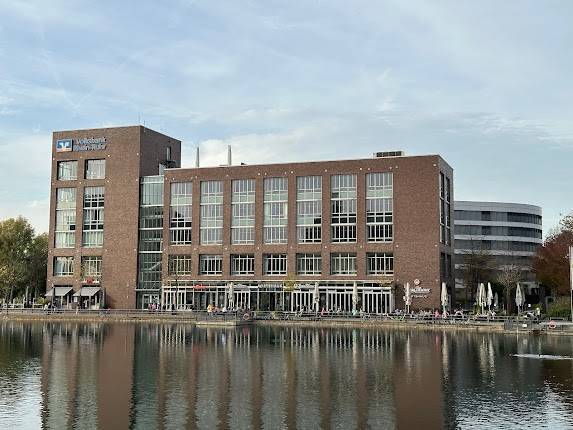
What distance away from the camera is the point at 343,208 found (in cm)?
10088

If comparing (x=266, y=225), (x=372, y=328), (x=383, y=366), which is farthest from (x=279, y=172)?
(x=383, y=366)

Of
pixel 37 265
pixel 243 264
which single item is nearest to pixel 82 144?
pixel 37 265

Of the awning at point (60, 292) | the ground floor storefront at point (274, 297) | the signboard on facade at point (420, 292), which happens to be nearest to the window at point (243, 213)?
the ground floor storefront at point (274, 297)

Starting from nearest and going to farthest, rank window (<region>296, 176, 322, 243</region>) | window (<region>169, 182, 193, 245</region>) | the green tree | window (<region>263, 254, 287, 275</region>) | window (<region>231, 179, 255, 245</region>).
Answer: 1. window (<region>296, 176, 322, 243</region>)
2. window (<region>263, 254, 287, 275</region>)
3. window (<region>231, 179, 255, 245</region>)
4. window (<region>169, 182, 193, 245</region>)
5. the green tree

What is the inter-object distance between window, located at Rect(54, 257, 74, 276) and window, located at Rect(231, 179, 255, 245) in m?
28.4

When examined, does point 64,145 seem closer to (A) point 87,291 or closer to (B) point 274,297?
(A) point 87,291

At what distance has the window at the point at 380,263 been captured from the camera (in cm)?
9694

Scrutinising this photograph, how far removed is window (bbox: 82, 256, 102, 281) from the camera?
11150 cm

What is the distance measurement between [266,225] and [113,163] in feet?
91.5

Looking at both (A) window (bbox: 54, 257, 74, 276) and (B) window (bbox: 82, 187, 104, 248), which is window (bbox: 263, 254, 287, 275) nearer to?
(B) window (bbox: 82, 187, 104, 248)

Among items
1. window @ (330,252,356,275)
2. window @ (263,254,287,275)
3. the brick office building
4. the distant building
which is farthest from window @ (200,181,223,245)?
the distant building

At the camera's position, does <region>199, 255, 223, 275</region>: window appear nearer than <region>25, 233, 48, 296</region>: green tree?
Yes

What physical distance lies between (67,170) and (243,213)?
3242 cm

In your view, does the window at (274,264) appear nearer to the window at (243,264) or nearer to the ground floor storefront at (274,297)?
the ground floor storefront at (274,297)
